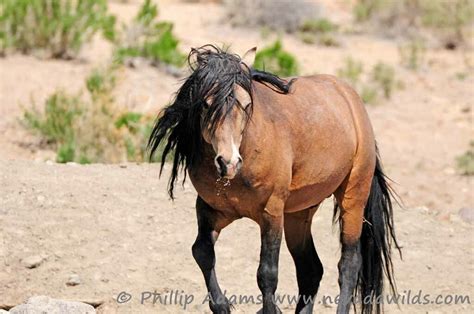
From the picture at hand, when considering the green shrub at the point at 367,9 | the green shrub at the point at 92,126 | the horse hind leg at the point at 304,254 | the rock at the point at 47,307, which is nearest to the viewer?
the rock at the point at 47,307

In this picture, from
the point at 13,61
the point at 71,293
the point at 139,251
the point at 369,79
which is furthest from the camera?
the point at 369,79

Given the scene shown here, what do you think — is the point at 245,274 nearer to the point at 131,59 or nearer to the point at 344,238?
the point at 344,238

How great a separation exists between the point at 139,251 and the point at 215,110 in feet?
7.76

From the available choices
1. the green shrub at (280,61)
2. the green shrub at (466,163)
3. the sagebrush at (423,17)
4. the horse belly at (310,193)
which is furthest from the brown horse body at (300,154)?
the sagebrush at (423,17)

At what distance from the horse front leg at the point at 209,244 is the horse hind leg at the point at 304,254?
74cm

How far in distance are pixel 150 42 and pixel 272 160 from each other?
8158 mm

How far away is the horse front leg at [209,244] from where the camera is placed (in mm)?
5035

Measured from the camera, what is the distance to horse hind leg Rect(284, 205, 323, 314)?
5.72m

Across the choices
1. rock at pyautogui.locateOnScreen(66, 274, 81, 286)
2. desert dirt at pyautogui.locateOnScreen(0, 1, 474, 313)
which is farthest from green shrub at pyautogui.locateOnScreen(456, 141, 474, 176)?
rock at pyautogui.locateOnScreen(66, 274, 81, 286)

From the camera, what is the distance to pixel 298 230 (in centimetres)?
573

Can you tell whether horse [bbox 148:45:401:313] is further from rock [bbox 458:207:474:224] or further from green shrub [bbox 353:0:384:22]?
green shrub [bbox 353:0:384:22]

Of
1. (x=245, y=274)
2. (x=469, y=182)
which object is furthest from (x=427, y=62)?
(x=245, y=274)

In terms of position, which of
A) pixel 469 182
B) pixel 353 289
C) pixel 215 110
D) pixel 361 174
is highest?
pixel 215 110

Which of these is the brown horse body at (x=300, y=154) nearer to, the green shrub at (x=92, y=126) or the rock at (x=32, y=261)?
→ the rock at (x=32, y=261)
